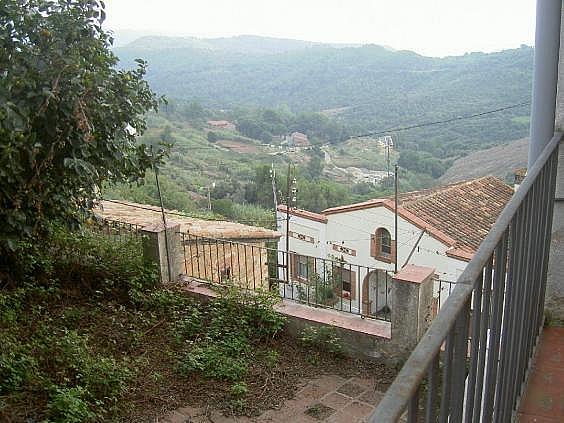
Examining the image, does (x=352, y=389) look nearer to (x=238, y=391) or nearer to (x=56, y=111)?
(x=238, y=391)

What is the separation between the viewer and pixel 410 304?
4836mm

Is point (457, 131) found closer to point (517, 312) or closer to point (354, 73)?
point (354, 73)

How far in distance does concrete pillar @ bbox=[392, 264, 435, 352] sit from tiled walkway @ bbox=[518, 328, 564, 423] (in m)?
2.46

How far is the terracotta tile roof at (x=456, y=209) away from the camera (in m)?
15.7

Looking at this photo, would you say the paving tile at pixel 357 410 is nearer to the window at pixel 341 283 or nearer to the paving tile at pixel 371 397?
the paving tile at pixel 371 397

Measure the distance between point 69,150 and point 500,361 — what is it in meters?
4.40

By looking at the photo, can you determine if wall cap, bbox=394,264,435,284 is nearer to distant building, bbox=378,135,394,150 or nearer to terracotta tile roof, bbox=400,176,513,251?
terracotta tile roof, bbox=400,176,513,251

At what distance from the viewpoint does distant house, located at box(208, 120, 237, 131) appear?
3384cm

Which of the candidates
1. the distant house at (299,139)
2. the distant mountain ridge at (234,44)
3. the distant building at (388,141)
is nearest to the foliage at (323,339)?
the distant building at (388,141)

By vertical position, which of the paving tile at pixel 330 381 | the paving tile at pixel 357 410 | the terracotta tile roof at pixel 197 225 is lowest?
the terracotta tile roof at pixel 197 225

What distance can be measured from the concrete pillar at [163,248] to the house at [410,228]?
9.01 m

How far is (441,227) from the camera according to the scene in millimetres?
16141

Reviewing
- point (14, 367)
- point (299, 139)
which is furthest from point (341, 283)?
point (299, 139)

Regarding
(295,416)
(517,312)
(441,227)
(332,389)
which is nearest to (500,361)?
(517,312)
